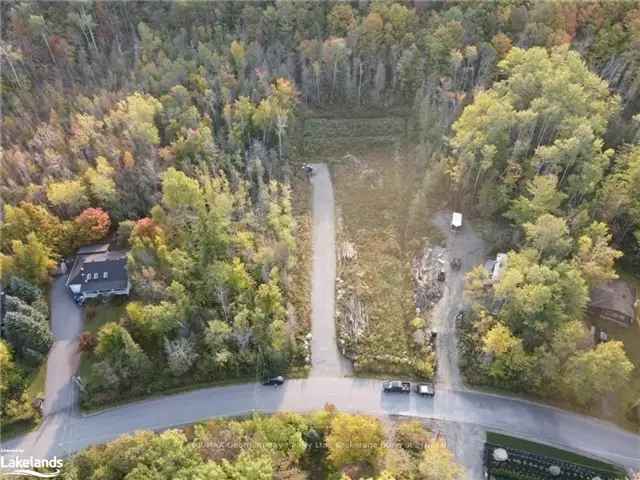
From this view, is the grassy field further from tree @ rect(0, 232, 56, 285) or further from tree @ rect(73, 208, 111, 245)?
tree @ rect(0, 232, 56, 285)

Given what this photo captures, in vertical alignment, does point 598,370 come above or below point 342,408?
above

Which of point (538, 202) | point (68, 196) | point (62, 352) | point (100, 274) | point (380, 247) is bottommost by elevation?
point (62, 352)

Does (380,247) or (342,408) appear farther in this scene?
(380,247)

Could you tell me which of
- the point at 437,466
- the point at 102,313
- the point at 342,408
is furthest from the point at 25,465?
the point at 437,466

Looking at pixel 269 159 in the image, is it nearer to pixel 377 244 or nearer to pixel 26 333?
pixel 377 244

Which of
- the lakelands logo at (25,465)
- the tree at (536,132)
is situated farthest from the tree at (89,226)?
the tree at (536,132)
